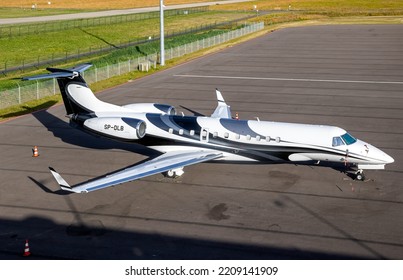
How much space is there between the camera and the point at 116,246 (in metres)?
21.3

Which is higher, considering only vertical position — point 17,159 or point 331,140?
point 331,140

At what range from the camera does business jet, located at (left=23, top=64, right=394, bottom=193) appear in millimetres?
27344

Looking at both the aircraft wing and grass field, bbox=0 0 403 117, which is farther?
grass field, bbox=0 0 403 117

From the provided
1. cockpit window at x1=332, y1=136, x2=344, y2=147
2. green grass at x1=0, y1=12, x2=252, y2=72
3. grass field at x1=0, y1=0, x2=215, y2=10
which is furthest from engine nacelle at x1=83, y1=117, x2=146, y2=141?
grass field at x1=0, y1=0, x2=215, y2=10

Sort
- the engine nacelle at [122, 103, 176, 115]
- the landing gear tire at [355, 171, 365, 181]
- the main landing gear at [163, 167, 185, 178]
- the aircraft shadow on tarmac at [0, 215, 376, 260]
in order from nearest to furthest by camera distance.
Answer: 1. the aircraft shadow on tarmac at [0, 215, 376, 260]
2. the landing gear tire at [355, 171, 365, 181]
3. the main landing gear at [163, 167, 185, 178]
4. the engine nacelle at [122, 103, 176, 115]

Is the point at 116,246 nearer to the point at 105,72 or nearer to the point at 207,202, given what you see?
the point at 207,202

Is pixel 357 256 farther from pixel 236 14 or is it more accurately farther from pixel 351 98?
pixel 236 14

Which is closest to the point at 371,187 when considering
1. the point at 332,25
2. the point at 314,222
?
the point at 314,222

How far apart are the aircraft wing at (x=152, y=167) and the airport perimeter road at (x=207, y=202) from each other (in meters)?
1.05

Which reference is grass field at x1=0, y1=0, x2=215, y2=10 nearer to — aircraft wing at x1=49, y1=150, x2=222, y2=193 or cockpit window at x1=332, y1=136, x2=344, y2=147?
aircraft wing at x1=49, y1=150, x2=222, y2=193

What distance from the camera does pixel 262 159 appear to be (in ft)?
94.3

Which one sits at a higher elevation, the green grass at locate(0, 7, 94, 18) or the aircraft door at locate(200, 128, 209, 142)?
the green grass at locate(0, 7, 94, 18)

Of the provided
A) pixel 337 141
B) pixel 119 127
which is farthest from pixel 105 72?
pixel 337 141

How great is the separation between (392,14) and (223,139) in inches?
4511
